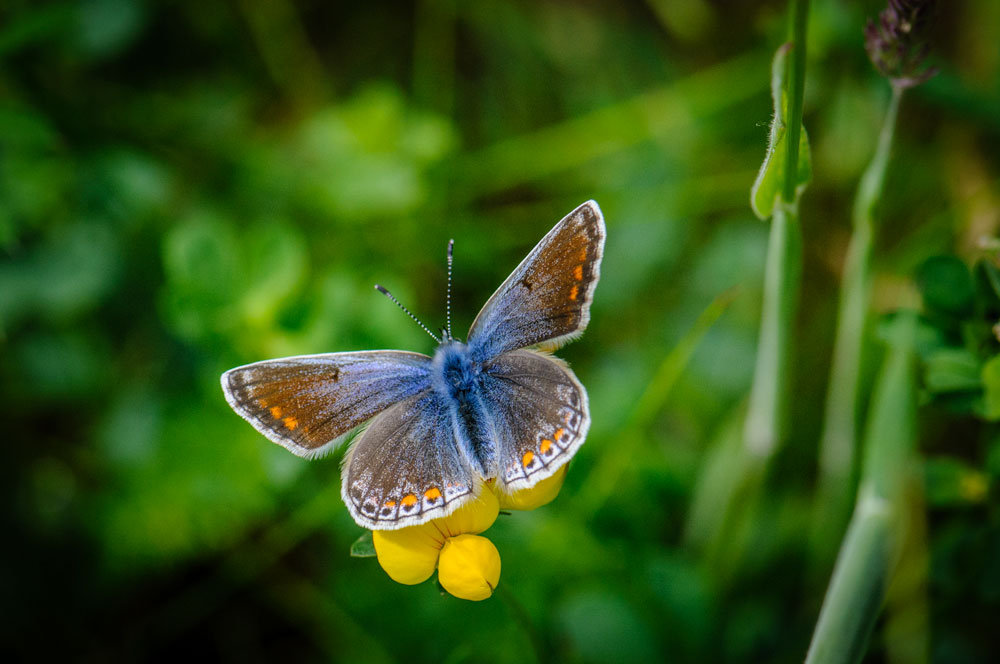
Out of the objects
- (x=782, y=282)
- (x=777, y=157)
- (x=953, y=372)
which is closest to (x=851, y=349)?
(x=953, y=372)

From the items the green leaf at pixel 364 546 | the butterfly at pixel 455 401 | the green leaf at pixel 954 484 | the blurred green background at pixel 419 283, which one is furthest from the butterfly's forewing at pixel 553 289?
the green leaf at pixel 954 484

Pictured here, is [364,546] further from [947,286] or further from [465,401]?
[947,286]

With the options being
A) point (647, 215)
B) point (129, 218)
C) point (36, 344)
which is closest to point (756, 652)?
point (647, 215)

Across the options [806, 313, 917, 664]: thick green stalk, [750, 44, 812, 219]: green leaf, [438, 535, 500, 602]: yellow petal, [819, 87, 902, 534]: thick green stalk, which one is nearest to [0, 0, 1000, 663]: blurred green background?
[819, 87, 902, 534]: thick green stalk

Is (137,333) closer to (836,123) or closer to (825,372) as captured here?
(825,372)

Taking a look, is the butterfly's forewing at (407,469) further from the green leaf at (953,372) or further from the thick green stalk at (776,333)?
the green leaf at (953,372)

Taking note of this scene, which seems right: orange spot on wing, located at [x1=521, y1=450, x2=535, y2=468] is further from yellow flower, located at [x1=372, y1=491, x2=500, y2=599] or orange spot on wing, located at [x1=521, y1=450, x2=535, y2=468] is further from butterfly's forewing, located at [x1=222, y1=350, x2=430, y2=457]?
butterfly's forewing, located at [x1=222, y1=350, x2=430, y2=457]

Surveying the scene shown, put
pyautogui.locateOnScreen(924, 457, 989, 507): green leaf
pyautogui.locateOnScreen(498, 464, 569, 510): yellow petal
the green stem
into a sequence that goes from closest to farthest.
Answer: the green stem
pyautogui.locateOnScreen(498, 464, 569, 510): yellow petal
pyautogui.locateOnScreen(924, 457, 989, 507): green leaf
